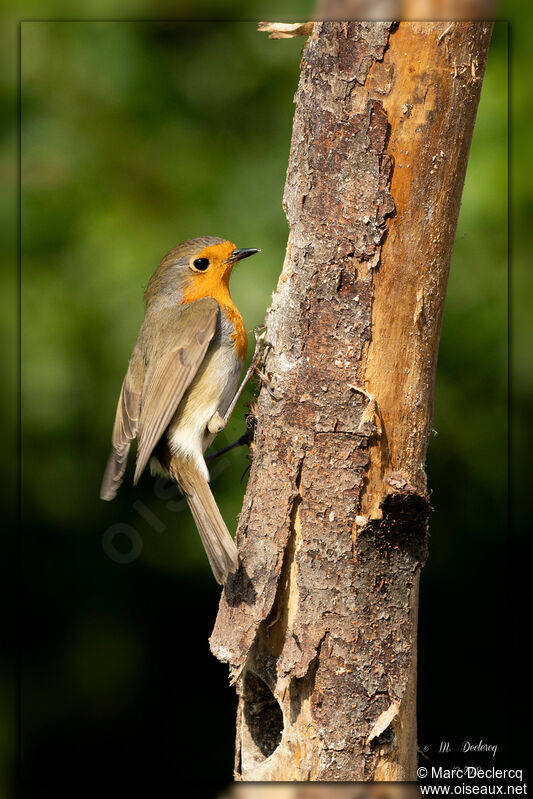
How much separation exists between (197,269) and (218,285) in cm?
11

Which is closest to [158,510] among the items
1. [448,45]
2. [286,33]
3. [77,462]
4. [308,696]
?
[77,462]

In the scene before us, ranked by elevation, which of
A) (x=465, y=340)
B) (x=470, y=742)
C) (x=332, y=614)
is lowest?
(x=470, y=742)

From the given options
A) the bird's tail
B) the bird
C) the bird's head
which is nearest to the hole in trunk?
the bird's tail

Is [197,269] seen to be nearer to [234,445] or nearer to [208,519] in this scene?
[234,445]

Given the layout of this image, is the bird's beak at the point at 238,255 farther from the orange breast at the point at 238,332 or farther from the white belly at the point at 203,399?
the white belly at the point at 203,399

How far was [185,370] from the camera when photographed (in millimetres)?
3803

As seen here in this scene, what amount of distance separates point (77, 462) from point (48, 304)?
2.47 ft

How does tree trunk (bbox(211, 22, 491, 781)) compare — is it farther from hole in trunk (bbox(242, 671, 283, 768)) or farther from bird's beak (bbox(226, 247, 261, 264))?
bird's beak (bbox(226, 247, 261, 264))

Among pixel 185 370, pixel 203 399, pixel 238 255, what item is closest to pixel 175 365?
pixel 185 370

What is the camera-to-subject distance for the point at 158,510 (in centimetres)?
457

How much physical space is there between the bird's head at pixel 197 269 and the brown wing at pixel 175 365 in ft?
0.33

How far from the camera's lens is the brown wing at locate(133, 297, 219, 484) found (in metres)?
3.75

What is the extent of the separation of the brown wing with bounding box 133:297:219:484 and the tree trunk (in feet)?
2.67

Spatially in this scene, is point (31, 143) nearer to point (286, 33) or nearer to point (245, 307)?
point (245, 307)
